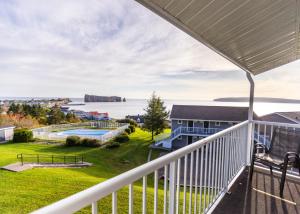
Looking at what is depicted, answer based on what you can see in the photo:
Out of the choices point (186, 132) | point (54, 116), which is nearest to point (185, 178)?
point (186, 132)

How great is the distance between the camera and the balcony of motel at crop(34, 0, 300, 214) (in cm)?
134

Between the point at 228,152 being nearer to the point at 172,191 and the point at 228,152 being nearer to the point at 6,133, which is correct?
the point at 172,191

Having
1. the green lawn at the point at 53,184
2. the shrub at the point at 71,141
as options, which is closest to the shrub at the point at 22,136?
the green lawn at the point at 53,184

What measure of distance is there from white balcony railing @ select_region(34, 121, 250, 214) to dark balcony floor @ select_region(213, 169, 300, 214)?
0.12 m

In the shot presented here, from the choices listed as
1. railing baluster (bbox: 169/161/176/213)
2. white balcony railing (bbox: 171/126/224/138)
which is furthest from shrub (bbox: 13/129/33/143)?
railing baluster (bbox: 169/161/176/213)

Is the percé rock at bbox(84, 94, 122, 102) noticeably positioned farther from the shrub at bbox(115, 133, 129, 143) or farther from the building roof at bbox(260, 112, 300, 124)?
the building roof at bbox(260, 112, 300, 124)

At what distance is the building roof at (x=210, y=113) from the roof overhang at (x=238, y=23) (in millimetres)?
13781

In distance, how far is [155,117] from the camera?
69.3 ft

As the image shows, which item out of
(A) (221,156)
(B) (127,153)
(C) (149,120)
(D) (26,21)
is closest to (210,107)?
(C) (149,120)

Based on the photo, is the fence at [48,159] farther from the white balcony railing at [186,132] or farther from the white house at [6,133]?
the white balcony railing at [186,132]

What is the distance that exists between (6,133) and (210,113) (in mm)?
15976

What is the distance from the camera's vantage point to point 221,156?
279 centimetres

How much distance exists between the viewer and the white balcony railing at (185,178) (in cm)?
84

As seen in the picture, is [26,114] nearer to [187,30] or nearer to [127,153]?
[127,153]
